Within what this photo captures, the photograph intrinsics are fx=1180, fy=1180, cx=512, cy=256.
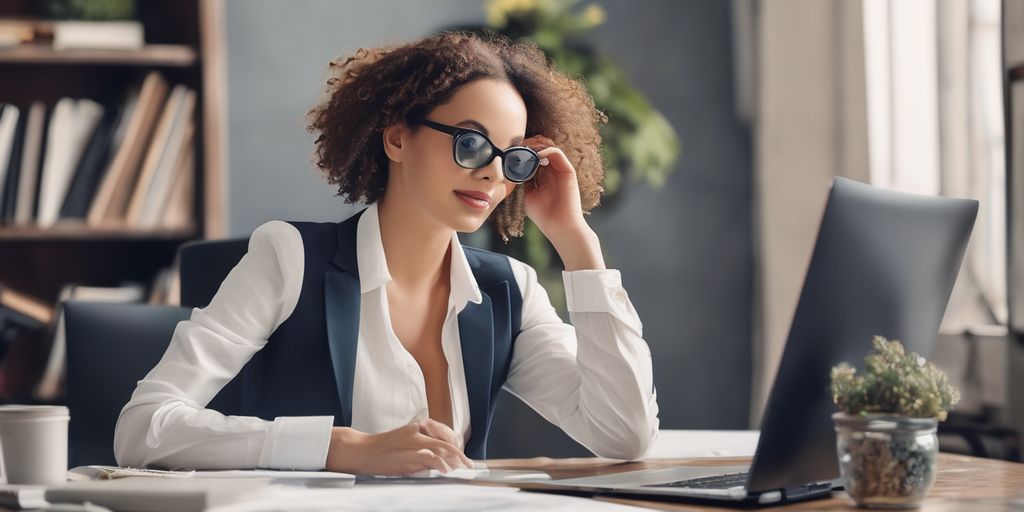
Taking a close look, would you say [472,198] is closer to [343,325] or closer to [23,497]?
[343,325]

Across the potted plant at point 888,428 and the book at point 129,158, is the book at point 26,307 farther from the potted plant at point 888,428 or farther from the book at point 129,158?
the potted plant at point 888,428

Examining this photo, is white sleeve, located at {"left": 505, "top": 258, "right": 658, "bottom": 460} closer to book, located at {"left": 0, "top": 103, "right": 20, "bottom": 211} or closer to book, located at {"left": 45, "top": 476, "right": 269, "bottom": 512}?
book, located at {"left": 45, "top": 476, "right": 269, "bottom": 512}

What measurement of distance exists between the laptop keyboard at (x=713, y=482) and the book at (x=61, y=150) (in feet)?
6.94

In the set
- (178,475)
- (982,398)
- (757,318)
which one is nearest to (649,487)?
(178,475)

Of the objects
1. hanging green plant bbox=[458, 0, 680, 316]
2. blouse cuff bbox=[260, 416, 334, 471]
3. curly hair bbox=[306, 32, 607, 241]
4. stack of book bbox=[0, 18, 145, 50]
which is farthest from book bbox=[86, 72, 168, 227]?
blouse cuff bbox=[260, 416, 334, 471]

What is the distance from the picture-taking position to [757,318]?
3.73 meters

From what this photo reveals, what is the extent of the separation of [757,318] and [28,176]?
217 centimetres

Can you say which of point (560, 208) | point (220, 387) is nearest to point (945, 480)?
point (560, 208)

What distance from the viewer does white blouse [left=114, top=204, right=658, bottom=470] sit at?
139cm

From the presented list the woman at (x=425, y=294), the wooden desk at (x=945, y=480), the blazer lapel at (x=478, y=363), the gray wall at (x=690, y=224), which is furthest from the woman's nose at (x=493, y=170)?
the gray wall at (x=690, y=224)

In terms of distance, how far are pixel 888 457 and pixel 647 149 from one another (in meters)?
2.39

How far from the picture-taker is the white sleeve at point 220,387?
1279 millimetres

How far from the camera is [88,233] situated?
2832 millimetres

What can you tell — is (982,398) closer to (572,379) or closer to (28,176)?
(572,379)
